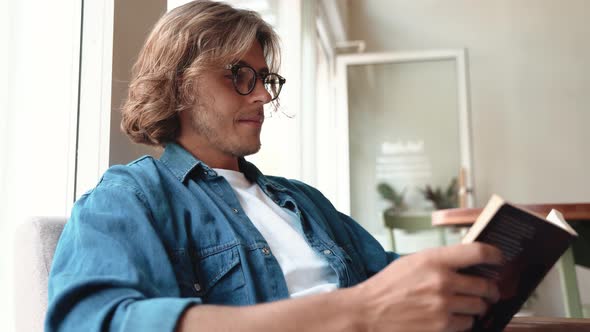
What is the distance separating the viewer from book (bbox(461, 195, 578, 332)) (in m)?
0.54

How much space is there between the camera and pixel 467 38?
4.50m

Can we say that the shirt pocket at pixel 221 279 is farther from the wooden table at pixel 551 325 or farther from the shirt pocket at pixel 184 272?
the wooden table at pixel 551 325

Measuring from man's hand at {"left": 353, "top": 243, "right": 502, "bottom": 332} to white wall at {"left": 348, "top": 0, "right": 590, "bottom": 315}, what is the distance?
12.8 ft

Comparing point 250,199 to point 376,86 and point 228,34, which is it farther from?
point 376,86

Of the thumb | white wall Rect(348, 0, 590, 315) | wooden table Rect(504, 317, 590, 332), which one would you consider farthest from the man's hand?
white wall Rect(348, 0, 590, 315)

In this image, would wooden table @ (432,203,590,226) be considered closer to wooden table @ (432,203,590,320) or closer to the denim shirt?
wooden table @ (432,203,590,320)

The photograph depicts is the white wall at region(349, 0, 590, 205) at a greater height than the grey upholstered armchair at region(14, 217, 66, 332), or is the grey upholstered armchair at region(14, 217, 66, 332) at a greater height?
the white wall at region(349, 0, 590, 205)

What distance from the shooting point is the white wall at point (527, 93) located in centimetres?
422

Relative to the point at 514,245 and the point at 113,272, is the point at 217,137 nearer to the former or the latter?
the point at 113,272

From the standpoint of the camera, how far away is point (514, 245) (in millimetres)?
566

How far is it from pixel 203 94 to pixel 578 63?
12.9ft

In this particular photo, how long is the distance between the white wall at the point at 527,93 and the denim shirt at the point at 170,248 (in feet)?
11.1

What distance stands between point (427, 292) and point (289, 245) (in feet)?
1.53

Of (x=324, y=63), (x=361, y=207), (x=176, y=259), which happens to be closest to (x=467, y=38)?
(x=324, y=63)
